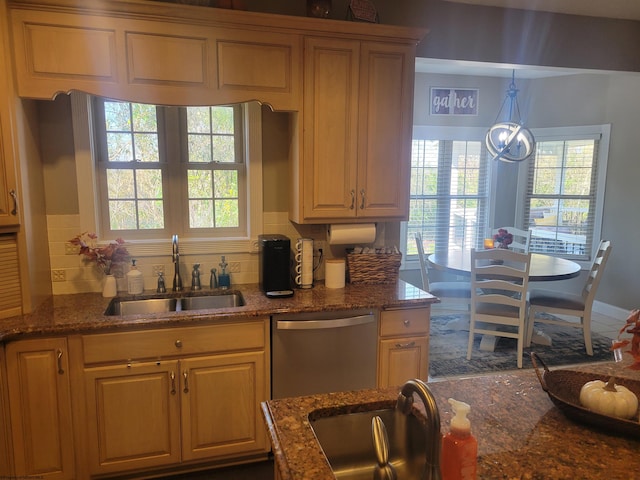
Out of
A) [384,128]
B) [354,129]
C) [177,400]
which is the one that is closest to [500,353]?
[384,128]

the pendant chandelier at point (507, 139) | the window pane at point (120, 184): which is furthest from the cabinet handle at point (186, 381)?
the pendant chandelier at point (507, 139)

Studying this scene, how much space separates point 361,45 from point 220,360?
6.57 feet

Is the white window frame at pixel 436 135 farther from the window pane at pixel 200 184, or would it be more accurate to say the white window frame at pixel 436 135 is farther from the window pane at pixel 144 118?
the window pane at pixel 144 118

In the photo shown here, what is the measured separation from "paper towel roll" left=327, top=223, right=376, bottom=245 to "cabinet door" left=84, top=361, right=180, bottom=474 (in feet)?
4.01

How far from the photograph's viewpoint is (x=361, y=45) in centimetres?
274

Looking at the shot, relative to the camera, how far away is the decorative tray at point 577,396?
1259mm

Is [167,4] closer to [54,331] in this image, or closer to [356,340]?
[54,331]

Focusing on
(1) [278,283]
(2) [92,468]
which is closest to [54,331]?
(2) [92,468]

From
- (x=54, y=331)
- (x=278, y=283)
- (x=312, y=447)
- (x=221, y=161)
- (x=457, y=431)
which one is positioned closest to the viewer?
(x=457, y=431)

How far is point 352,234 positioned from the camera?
296cm

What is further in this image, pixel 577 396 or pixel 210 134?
pixel 210 134

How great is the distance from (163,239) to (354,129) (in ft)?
4.64

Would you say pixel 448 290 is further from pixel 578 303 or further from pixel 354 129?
pixel 354 129

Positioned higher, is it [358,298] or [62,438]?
[358,298]
